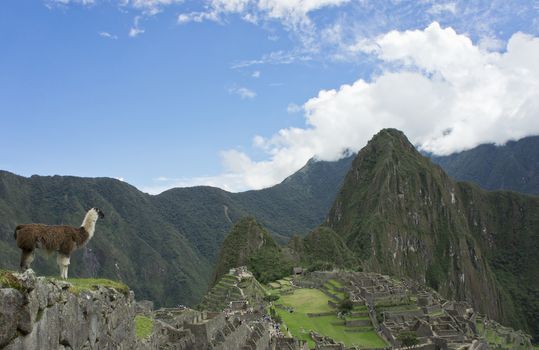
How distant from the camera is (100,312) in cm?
732

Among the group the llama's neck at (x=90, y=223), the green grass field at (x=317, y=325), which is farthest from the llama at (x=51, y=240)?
the green grass field at (x=317, y=325)

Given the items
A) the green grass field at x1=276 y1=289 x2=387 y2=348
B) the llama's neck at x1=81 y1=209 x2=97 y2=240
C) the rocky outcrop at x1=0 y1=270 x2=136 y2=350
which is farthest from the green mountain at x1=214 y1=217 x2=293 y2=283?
the rocky outcrop at x1=0 y1=270 x2=136 y2=350

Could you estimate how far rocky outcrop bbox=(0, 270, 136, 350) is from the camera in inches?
187

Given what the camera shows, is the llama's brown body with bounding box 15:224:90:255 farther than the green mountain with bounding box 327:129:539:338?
No

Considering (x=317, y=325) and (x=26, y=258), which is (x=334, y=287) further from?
(x=26, y=258)

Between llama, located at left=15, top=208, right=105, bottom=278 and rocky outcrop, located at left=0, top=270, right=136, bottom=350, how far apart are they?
112cm

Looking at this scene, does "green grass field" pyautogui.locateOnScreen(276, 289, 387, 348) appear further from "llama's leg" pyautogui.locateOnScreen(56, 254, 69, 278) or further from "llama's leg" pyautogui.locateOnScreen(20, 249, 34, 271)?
"llama's leg" pyautogui.locateOnScreen(20, 249, 34, 271)

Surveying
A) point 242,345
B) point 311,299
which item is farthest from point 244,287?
point 242,345

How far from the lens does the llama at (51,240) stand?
7.75 metres

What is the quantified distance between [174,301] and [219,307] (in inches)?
3806

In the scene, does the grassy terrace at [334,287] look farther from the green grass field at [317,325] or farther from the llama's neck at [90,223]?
the llama's neck at [90,223]

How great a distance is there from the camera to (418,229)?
173 metres

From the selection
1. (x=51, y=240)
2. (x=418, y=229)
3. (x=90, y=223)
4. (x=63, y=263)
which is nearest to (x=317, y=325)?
(x=90, y=223)

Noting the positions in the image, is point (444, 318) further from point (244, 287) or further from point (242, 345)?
point (242, 345)
